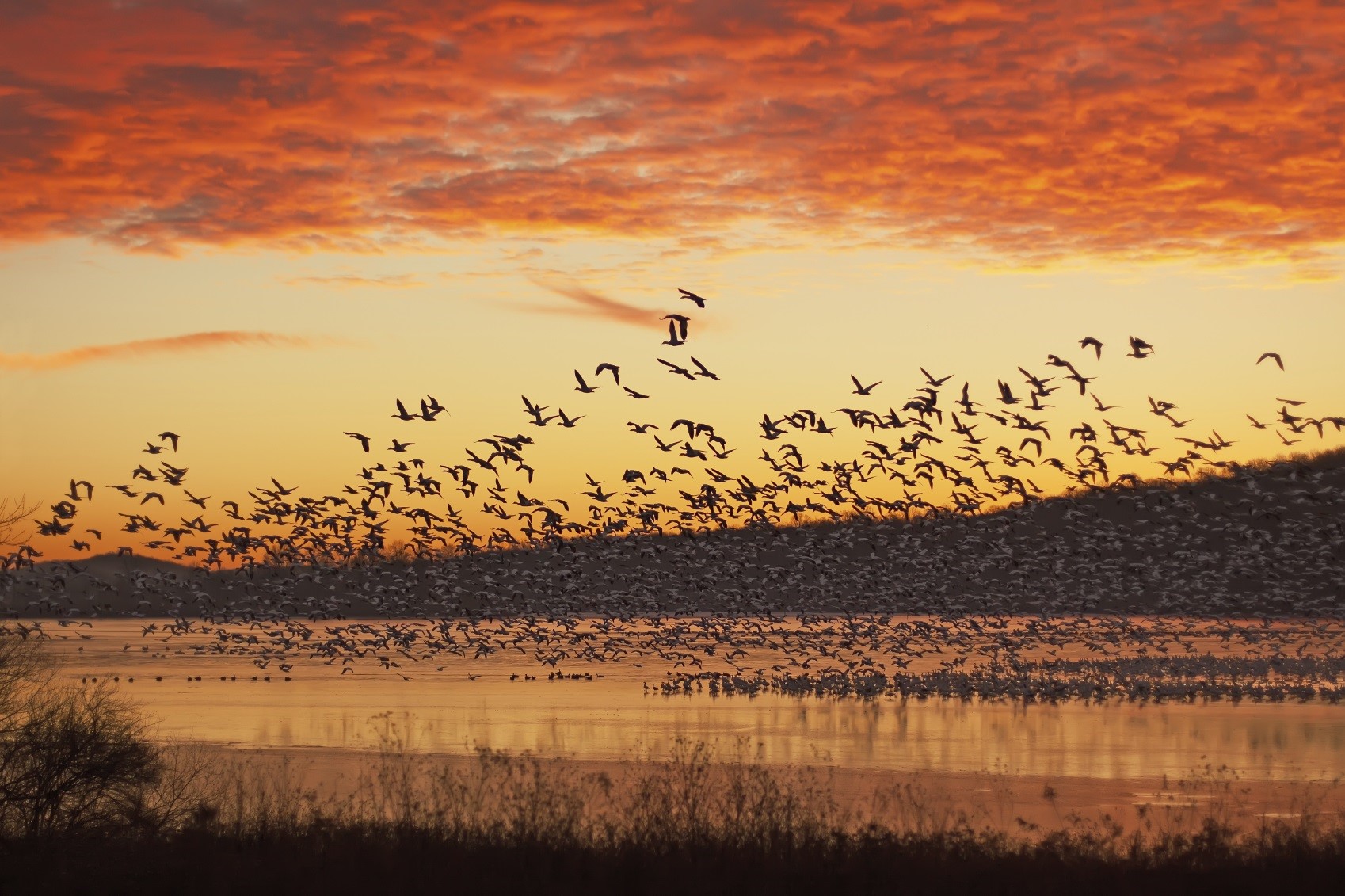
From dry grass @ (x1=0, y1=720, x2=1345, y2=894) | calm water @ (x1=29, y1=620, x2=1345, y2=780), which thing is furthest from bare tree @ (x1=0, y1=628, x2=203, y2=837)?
calm water @ (x1=29, y1=620, x2=1345, y2=780)

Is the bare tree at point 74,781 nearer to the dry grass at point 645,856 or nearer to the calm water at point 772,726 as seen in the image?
the dry grass at point 645,856

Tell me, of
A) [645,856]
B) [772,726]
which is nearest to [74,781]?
[645,856]

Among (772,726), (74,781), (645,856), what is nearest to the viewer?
(645,856)

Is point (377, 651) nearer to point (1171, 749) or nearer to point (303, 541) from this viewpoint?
point (303, 541)

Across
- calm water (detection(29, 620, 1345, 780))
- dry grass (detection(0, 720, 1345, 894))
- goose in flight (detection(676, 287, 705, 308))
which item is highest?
goose in flight (detection(676, 287, 705, 308))

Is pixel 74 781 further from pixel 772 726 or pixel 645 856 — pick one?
pixel 772 726

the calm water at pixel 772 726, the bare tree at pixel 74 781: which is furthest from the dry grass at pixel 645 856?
the calm water at pixel 772 726

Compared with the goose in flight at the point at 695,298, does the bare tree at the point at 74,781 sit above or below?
below

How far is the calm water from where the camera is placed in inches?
1554

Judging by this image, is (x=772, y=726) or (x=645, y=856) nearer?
(x=645, y=856)

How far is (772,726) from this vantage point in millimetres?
48406

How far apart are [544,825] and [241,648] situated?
8497 cm

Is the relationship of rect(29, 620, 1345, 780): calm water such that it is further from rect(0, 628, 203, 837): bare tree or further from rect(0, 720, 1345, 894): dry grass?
rect(0, 628, 203, 837): bare tree

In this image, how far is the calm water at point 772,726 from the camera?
39469 millimetres
